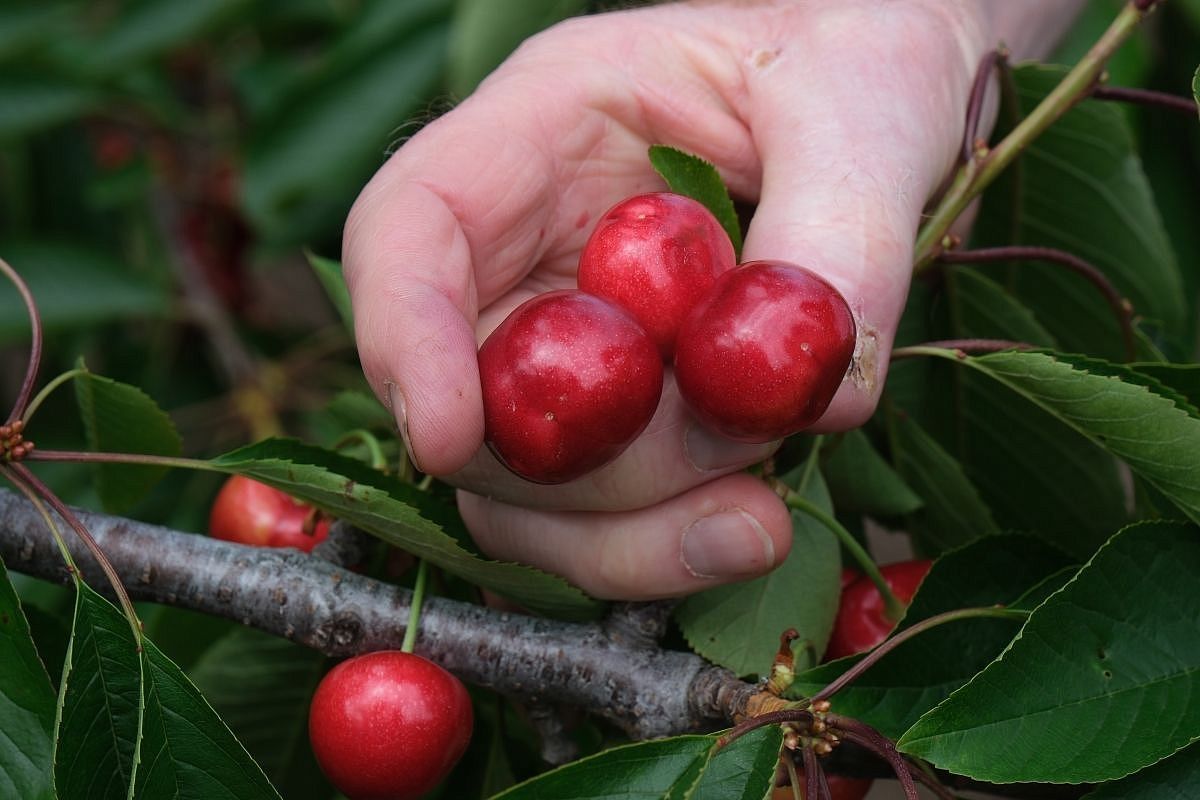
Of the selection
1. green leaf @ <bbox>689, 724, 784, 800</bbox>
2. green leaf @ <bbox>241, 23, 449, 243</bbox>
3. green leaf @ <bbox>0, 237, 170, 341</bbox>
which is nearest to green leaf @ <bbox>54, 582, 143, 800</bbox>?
green leaf @ <bbox>689, 724, 784, 800</bbox>

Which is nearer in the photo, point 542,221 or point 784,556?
point 784,556

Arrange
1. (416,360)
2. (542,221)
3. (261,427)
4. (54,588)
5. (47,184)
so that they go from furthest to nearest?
1. (47,184)
2. (261,427)
3. (54,588)
4. (542,221)
5. (416,360)

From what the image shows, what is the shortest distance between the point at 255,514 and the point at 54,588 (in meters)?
0.85

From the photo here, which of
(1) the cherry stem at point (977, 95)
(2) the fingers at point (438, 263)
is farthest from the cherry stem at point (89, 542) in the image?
(1) the cherry stem at point (977, 95)

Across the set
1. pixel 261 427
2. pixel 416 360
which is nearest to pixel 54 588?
pixel 261 427

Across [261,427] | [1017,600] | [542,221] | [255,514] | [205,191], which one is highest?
[542,221]

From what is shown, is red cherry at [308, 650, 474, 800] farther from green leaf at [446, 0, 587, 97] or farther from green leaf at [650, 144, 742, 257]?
green leaf at [446, 0, 587, 97]

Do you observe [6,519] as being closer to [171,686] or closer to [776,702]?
[171,686]

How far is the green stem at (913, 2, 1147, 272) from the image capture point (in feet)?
3.81

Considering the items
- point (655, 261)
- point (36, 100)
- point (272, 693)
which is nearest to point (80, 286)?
point (36, 100)

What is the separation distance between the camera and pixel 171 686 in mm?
895

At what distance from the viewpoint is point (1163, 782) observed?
84 cm

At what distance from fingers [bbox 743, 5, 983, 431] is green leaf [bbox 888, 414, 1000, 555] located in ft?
0.74

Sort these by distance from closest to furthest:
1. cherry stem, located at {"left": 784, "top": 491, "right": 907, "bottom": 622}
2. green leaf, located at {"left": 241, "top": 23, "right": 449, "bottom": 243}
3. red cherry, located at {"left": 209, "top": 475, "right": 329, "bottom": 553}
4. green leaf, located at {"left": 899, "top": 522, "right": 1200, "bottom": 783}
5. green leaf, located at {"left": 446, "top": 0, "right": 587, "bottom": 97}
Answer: green leaf, located at {"left": 899, "top": 522, "right": 1200, "bottom": 783} → cherry stem, located at {"left": 784, "top": 491, "right": 907, "bottom": 622} → red cherry, located at {"left": 209, "top": 475, "right": 329, "bottom": 553} → green leaf, located at {"left": 446, "top": 0, "right": 587, "bottom": 97} → green leaf, located at {"left": 241, "top": 23, "right": 449, "bottom": 243}
